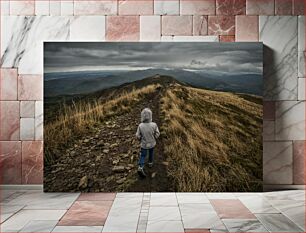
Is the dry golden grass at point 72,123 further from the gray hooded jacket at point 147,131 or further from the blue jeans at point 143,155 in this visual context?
the blue jeans at point 143,155

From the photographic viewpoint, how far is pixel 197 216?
12.2ft

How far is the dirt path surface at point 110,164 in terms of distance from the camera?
15.6 ft

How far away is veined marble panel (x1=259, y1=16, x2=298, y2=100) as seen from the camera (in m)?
4.89

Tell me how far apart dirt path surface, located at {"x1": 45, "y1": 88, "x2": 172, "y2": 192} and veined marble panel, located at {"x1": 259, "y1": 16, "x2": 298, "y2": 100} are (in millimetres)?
1156

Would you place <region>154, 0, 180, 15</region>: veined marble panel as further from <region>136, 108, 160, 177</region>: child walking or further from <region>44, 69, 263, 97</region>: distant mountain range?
<region>136, 108, 160, 177</region>: child walking

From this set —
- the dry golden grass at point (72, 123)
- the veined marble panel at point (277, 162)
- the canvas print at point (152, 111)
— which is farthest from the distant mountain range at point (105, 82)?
the veined marble panel at point (277, 162)

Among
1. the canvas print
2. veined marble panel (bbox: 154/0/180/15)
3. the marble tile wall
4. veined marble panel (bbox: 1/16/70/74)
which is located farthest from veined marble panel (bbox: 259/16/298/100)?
veined marble panel (bbox: 1/16/70/74)

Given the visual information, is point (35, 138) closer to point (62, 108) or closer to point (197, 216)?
point (62, 108)

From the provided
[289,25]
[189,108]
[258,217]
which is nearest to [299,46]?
[289,25]

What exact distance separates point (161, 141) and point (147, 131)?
175mm

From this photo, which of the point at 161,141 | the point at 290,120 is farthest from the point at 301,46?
the point at 161,141

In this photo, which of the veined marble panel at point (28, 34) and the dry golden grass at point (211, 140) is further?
the veined marble panel at point (28, 34)

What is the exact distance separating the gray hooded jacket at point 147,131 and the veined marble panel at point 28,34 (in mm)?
1160

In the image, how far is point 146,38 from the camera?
4871 millimetres
